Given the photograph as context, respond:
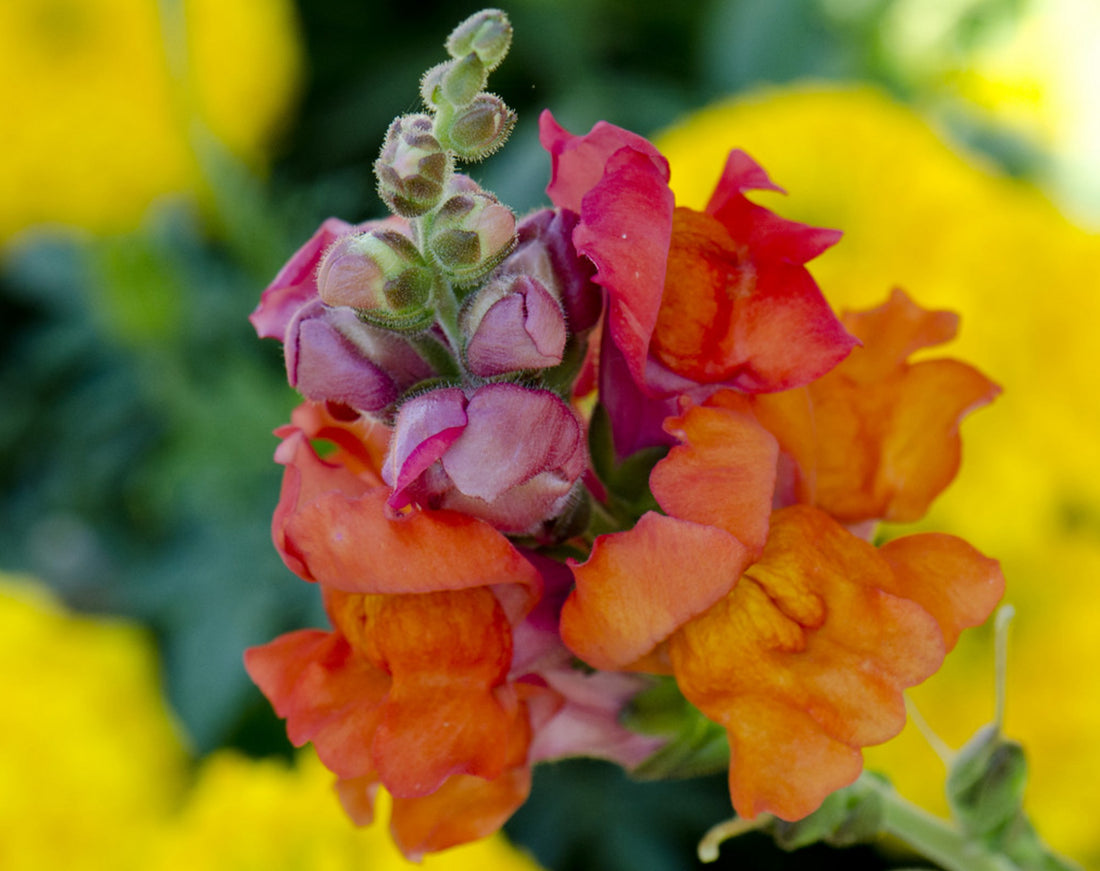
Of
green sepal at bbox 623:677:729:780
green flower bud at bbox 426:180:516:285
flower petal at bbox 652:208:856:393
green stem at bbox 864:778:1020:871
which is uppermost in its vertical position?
green flower bud at bbox 426:180:516:285

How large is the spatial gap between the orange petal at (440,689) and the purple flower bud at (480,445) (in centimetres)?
3

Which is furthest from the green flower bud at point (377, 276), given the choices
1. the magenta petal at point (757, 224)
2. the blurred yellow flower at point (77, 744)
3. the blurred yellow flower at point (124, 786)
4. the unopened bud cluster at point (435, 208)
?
the blurred yellow flower at point (77, 744)

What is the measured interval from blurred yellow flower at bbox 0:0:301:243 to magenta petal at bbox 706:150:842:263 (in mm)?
832

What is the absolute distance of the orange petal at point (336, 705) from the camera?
0.37 metres

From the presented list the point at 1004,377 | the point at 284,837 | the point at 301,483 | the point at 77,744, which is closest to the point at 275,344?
the point at 77,744

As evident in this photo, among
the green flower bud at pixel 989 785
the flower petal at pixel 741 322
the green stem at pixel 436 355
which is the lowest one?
the green flower bud at pixel 989 785

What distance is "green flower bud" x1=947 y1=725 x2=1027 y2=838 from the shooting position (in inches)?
17.1

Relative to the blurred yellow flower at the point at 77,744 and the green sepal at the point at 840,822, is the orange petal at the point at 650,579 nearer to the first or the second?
the green sepal at the point at 840,822

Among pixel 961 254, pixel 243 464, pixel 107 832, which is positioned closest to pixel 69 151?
pixel 243 464

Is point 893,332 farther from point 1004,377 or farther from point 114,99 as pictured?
point 114,99

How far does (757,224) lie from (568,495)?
0.10 m

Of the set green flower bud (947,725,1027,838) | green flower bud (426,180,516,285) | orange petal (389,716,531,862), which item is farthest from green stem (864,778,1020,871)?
green flower bud (426,180,516,285)

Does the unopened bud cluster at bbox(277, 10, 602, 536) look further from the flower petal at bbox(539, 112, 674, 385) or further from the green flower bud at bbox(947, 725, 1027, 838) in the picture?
the green flower bud at bbox(947, 725, 1027, 838)

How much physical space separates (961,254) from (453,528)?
0.50 metres
